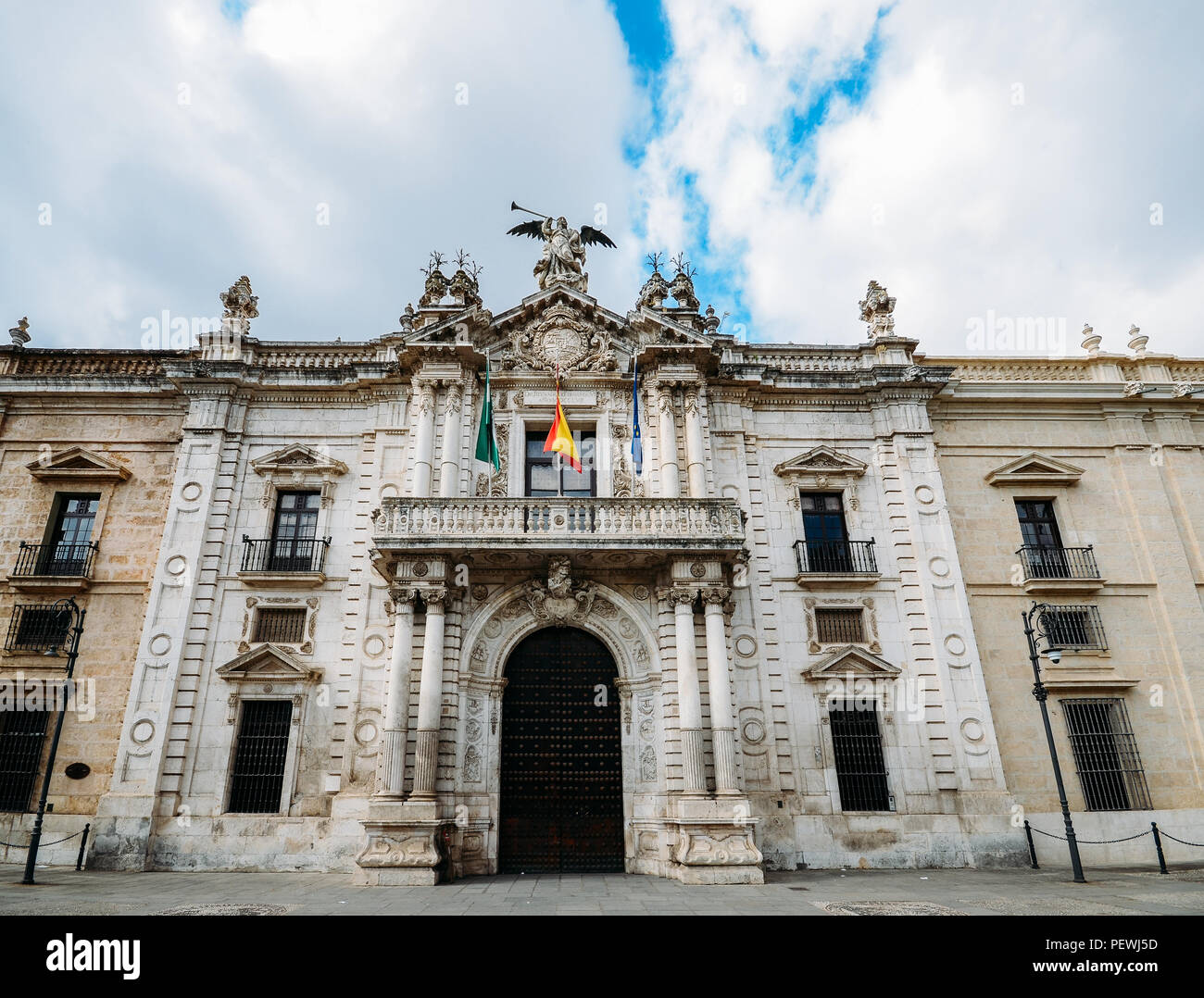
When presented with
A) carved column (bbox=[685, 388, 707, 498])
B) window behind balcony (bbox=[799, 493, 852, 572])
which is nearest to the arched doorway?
carved column (bbox=[685, 388, 707, 498])

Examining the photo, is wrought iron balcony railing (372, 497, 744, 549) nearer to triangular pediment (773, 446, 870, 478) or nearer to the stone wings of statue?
triangular pediment (773, 446, 870, 478)

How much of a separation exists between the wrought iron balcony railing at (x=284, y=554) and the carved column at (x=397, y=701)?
278 cm

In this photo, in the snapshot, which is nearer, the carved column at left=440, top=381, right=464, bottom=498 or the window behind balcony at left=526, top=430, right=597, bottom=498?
the carved column at left=440, top=381, right=464, bottom=498

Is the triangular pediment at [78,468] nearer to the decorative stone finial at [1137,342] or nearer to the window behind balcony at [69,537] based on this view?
the window behind balcony at [69,537]

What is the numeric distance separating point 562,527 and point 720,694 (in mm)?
4811

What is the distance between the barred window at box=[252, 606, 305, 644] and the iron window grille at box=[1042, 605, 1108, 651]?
1764cm

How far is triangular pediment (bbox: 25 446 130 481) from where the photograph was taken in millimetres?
17734

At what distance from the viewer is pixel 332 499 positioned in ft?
57.1

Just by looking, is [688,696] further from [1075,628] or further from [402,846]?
[1075,628]

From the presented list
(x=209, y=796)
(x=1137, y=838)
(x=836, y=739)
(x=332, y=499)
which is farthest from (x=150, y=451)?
(x=1137, y=838)

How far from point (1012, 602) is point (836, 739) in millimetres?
5814

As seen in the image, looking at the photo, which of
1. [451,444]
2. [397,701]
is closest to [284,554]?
[451,444]

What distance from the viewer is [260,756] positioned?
1530 cm
